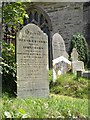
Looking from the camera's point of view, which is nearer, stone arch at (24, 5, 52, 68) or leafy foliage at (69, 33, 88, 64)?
leafy foliage at (69, 33, 88, 64)

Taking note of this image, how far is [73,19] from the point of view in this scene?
48.0ft

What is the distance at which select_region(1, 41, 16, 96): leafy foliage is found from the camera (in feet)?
20.9

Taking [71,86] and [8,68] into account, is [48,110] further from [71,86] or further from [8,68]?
[71,86]

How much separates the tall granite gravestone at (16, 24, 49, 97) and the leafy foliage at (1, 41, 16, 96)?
16 centimetres

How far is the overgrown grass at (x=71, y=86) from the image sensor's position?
7.50 meters

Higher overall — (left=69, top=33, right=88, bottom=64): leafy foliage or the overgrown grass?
(left=69, top=33, right=88, bottom=64): leafy foliage

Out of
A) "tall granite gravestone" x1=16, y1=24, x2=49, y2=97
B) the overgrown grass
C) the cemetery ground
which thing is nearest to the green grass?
the cemetery ground

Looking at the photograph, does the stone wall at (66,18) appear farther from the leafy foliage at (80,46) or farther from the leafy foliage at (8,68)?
the leafy foliage at (8,68)

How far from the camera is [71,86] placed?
798 cm

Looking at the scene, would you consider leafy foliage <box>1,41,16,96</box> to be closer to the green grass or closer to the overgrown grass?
the green grass

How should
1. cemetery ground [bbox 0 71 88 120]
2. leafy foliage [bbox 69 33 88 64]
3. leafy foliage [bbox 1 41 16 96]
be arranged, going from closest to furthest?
cemetery ground [bbox 0 71 88 120] < leafy foliage [bbox 1 41 16 96] < leafy foliage [bbox 69 33 88 64]

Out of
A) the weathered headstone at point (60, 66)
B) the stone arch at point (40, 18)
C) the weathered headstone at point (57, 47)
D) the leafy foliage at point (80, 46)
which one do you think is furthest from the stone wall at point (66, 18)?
the weathered headstone at point (60, 66)

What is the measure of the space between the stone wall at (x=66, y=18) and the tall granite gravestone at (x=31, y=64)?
791 centimetres

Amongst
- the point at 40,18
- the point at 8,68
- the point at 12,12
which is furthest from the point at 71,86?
the point at 40,18
